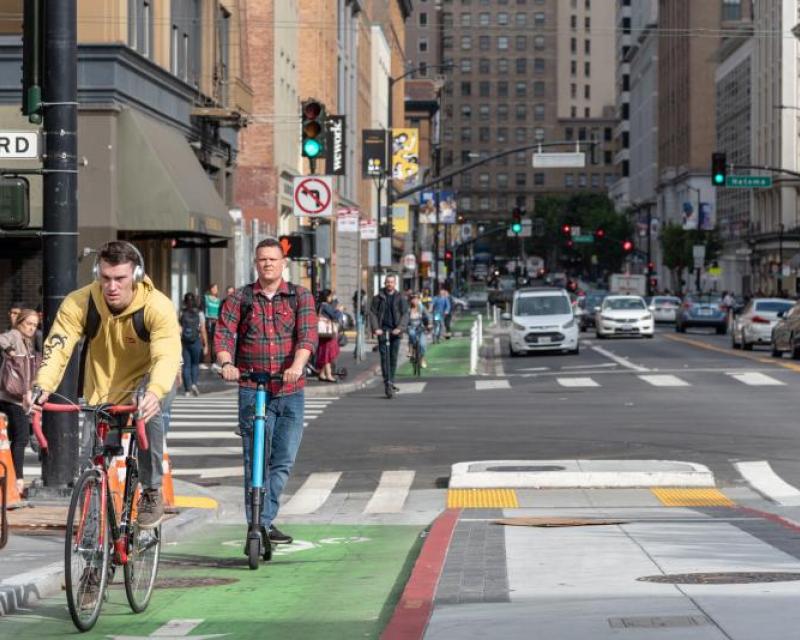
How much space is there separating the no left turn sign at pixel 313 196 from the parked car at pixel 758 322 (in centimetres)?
2185

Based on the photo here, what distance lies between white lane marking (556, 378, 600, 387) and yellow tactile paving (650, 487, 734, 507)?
16008 mm

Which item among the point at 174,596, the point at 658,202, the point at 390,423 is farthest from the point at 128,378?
the point at 658,202

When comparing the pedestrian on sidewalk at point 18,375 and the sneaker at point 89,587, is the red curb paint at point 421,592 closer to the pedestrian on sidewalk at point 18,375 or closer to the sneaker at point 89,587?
the sneaker at point 89,587

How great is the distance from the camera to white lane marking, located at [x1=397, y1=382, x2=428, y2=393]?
Answer: 1286 inches

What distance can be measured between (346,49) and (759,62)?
5246 centimetres

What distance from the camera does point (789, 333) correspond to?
4294 centimetres

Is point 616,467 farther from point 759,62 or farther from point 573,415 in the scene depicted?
point 759,62

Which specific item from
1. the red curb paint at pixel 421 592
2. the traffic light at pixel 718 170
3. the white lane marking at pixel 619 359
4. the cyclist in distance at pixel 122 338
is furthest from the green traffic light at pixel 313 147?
the traffic light at pixel 718 170

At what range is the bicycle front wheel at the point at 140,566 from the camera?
9.18 metres

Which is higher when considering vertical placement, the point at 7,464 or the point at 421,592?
the point at 7,464

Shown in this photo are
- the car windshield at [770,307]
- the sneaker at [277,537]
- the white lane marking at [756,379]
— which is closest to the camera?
the sneaker at [277,537]

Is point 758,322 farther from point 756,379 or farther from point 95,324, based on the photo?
point 95,324

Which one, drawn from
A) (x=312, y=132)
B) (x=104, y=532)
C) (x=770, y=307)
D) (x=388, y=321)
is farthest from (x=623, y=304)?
(x=104, y=532)

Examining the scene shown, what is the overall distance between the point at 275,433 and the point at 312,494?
5255mm
